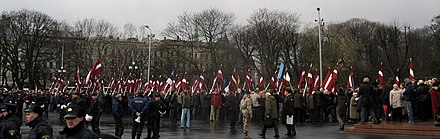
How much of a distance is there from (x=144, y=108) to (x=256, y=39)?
1635 inches

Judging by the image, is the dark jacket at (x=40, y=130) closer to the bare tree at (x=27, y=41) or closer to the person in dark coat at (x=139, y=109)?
the person in dark coat at (x=139, y=109)

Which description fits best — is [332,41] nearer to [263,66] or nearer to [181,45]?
[263,66]

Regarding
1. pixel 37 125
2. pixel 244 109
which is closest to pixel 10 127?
pixel 37 125

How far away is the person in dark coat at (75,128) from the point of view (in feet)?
17.2

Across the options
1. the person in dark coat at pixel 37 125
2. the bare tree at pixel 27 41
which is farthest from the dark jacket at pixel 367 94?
the bare tree at pixel 27 41

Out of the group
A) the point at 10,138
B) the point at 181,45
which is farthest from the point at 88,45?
the point at 10,138

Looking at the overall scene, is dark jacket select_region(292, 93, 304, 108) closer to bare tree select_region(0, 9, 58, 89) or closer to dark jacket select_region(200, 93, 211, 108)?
dark jacket select_region(200, 93, 211, 108)

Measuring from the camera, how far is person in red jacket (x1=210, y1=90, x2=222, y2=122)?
87.5ft

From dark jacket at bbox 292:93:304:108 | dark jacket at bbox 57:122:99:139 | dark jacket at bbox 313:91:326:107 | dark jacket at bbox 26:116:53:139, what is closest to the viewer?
dark jacket at bbox 57:122:99:139

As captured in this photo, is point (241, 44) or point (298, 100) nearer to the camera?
point (298, 100)

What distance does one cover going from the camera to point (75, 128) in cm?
535

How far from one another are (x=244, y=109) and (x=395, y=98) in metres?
5.72

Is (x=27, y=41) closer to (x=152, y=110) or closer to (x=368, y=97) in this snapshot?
(x=152, y=110)

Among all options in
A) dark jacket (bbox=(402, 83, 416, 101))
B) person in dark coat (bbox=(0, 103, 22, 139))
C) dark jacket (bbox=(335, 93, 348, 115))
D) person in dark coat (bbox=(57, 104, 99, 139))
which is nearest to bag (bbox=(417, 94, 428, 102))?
dark jacket (bbox=(402, 83, 416, 101))
